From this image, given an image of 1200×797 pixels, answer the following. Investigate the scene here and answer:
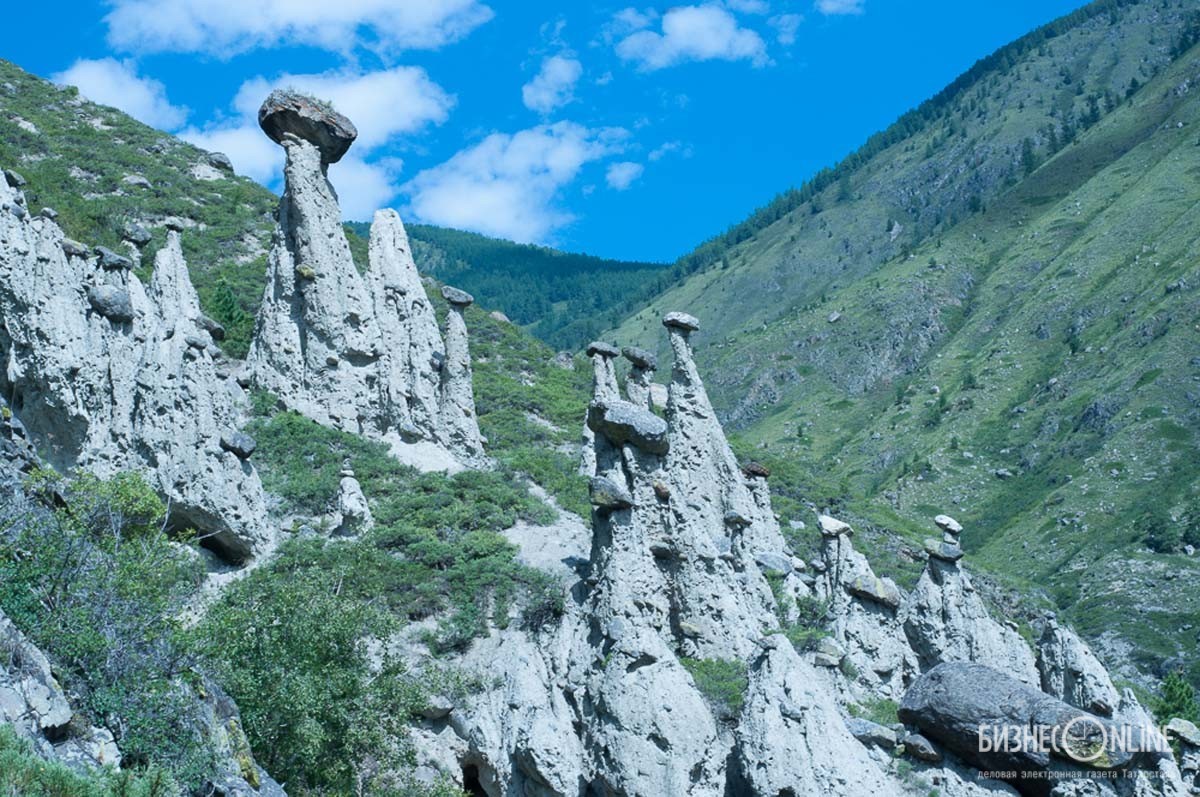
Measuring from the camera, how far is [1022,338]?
9619cm

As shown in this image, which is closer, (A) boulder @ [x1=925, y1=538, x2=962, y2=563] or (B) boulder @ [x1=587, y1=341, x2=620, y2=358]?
(A) boulder @ [x1=925, y1=538, x2=962, y2=563]

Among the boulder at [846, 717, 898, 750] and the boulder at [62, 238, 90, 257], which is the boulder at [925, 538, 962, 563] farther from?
the boulder at [62, 238, 90, 257]

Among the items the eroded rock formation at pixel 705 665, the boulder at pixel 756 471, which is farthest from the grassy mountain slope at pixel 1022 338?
the eroded rock formation at pixel 705 665

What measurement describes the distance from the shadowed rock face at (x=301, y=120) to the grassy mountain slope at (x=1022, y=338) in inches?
1032

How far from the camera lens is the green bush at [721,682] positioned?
18578 millimetres

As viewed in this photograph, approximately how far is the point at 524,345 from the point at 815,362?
2790 inches

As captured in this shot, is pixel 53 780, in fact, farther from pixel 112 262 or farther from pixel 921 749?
pixel 112 262

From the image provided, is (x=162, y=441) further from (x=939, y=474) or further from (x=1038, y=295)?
(x=1038, y=295)

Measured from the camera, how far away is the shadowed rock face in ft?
112

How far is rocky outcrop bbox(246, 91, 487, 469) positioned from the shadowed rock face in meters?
0.03

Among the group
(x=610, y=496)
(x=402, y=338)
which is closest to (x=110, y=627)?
(x=610, y=496)

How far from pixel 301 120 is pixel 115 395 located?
1361cm

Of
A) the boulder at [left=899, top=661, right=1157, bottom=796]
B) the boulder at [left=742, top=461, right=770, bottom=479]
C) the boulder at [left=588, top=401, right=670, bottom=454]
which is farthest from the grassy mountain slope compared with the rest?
the boulder at [left=899, top=661, right=1157, bottom=796]

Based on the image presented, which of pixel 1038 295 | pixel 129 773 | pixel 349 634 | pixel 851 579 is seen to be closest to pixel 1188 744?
pixel 851 579
